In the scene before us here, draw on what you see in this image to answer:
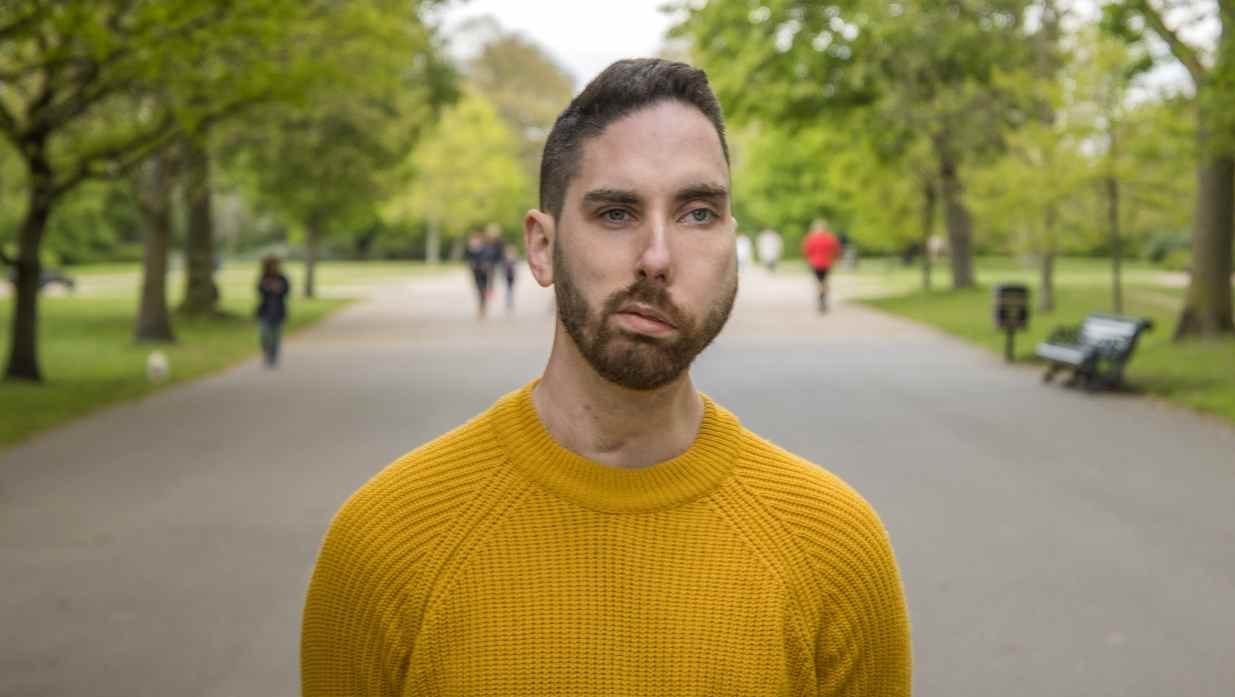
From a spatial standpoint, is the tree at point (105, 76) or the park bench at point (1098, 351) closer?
the tree at point (105, 76)

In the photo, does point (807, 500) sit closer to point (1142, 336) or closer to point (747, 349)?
point (747, 349)

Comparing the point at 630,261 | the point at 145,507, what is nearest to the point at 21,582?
the point at 145,507

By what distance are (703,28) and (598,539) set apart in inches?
1316

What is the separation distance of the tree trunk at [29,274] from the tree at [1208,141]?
1266 cm

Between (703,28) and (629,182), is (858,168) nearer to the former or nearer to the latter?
(703,28)

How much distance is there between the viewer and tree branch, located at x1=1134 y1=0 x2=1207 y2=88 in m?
19.5

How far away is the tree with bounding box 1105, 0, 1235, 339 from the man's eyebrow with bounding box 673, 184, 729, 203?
51.3 feet

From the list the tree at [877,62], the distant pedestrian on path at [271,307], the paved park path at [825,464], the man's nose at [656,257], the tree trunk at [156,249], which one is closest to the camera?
the man's nose at [656,257]

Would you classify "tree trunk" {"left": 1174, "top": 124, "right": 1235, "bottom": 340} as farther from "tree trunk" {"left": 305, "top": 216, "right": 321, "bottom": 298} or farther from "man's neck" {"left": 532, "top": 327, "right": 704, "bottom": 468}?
"tree trunk" {"left": 305, "top": 216, "right": 321, "bottom": 298}

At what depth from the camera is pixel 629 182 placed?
1998 millimetres

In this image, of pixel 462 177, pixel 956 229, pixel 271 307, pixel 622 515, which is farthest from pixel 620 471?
pixel 462 177

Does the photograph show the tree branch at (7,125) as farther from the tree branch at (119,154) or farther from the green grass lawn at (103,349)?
the green grass lawn at (103,349)

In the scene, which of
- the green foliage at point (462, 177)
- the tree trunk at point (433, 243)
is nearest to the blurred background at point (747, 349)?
the green foliage at point (462, 177)

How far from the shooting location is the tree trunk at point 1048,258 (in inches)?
1246
